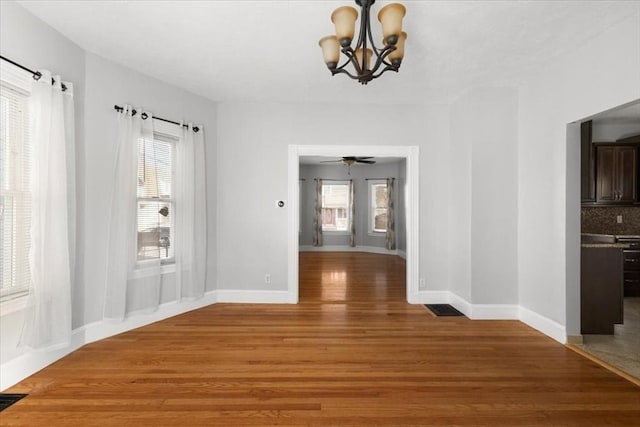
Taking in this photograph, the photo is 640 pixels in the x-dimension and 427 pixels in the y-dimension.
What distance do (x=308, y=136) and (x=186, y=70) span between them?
168cm

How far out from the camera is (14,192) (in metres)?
2.36

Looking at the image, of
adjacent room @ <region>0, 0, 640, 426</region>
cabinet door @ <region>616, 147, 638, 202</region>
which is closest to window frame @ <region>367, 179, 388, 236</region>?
adjacent room @ <region>0, 0, 640, 426</region>

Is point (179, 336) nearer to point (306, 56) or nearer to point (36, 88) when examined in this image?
point (36, 88)

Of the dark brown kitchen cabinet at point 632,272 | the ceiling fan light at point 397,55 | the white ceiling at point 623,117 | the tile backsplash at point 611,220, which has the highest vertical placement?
the white ceiling at point 623,117

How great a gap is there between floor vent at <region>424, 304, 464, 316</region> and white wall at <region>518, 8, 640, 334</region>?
0.77m

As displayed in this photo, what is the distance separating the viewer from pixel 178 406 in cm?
209

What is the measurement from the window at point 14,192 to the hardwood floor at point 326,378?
0.80 m

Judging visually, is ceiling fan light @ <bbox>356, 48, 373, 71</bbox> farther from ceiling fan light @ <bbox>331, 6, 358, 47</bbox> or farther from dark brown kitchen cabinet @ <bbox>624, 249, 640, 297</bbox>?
dark brown kitchen cabinet @ <bbox>624, 249, 640, 297</bbox>

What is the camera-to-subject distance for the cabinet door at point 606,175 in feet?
15.5

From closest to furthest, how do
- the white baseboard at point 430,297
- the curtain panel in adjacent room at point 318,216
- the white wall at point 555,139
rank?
the white wall at point 555,139 → the white baseboard at point 430,297 → the curtain panel in adjacent room at point 318,216

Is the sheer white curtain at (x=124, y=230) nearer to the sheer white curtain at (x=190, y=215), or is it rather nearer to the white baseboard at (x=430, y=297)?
the sheer white curtain at (x=190, y=215)

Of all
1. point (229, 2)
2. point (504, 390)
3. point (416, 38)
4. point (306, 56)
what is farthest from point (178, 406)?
point (416, 38)

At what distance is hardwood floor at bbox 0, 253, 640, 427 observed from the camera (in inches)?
78.8

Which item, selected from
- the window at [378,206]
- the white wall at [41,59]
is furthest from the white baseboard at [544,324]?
the window at [378,206]
